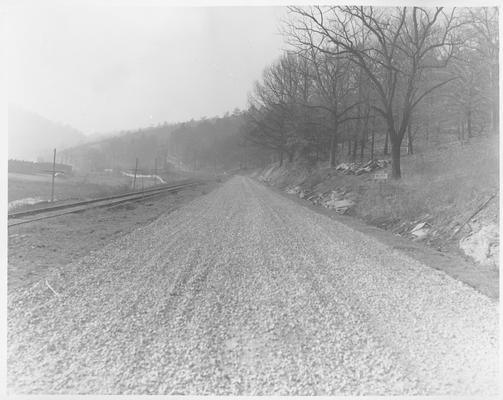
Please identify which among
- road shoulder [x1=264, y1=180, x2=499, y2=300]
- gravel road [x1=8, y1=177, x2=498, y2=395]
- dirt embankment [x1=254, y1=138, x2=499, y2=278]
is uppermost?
dirt embankment [x1=254, y1=138, x2=499, y2=278]

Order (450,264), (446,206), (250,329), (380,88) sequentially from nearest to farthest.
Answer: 1. (250,329)
2. (450,264)
3. (446,206)
4. (380,88)

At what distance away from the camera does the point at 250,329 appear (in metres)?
3.60

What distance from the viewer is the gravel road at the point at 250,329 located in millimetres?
2773

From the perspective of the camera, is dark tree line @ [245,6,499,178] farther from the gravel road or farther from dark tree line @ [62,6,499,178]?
the gravel road

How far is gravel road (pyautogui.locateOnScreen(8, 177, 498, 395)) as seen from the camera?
2.77 meters

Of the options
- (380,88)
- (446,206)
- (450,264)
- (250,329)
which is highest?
(380,88)

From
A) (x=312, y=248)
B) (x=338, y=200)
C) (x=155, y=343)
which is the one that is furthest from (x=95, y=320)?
(x=338, y=200)

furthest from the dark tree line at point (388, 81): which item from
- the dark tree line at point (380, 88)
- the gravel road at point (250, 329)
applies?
the gravel road at point (250, 329)

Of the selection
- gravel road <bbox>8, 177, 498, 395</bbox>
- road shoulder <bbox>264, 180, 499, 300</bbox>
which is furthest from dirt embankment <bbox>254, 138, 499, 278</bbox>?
gravel road <bbox>8, 177, 498, 395</bbox>

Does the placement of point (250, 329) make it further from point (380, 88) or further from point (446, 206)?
point (380, 88)

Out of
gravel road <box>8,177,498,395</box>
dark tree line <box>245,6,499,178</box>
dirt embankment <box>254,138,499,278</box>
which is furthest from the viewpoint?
dark tree line <box>245,6,499,178</box>

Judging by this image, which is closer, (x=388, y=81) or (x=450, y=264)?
(x=450, y=264)

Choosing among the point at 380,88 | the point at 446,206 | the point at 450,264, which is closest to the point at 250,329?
the point at 450,264

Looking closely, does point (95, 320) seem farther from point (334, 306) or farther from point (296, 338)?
point (334, 306)
